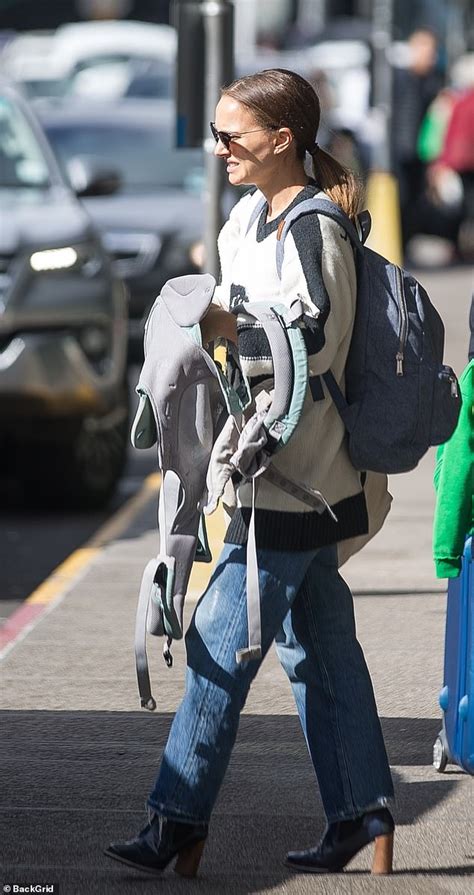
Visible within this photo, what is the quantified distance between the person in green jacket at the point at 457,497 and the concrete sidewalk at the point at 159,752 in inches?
25.8

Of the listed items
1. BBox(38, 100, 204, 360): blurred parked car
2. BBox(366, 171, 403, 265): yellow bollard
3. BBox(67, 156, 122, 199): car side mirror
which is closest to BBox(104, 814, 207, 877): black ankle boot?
BBox(67, 156, 122, 199): car side mirror

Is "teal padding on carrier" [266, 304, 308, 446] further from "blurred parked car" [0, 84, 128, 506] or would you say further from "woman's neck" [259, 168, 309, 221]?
"blurred parked car" [0, 84, 128, 506]

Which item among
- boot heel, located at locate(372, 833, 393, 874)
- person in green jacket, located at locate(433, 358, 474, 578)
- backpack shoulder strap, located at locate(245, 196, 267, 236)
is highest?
backpack shoulder strap, located at locate(245, 196, 267, 236)

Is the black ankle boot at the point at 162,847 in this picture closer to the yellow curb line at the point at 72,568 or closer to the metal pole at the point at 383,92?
the yellow curb line at the point at 72,568

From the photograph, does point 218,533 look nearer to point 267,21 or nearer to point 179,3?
point 179,3

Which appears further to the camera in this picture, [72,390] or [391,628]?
[72,390]

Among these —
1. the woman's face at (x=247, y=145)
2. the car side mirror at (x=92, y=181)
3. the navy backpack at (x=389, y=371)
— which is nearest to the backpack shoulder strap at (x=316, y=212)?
the navy backpack at (x=389, y=371)

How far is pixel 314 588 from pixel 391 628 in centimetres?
253

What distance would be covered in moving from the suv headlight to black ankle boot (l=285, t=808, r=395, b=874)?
497 cm

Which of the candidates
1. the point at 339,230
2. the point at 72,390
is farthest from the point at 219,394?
the point at 72,390

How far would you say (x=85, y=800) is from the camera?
4914mm

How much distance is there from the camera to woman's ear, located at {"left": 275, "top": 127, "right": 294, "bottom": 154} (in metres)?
4.17

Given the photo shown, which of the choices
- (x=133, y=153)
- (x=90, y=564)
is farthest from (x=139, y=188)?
(x=90, y=564)

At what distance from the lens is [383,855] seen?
433cm
